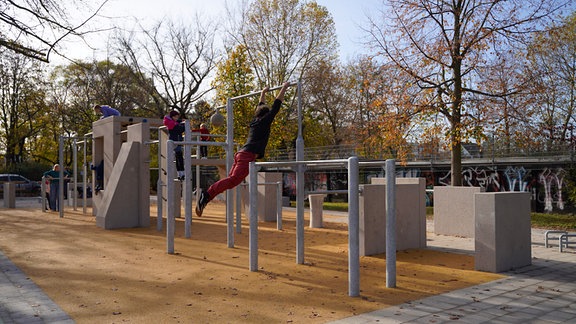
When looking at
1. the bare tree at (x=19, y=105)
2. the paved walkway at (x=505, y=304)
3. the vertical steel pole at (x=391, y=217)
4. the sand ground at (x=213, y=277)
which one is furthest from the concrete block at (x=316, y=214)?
the bare tree at (x=19, y=105)

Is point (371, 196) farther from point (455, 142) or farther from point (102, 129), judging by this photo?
point (102, 129)

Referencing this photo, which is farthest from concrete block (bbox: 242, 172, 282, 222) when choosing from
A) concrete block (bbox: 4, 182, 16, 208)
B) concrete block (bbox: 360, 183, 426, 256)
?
concrete block (bbox: 4, 182, 16, 208)

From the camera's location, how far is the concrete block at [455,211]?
1048 cm

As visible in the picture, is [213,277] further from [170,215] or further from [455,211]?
[455,211]

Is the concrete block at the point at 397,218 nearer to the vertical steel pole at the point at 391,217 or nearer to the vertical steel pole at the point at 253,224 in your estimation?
the vertical steel pole at the point at 253,224

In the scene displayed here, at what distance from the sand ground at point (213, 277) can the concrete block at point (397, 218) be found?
296mm

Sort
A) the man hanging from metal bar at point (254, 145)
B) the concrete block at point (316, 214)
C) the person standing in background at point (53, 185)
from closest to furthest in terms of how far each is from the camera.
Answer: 1. the man hanging from metal bar at point (254, 145)
2. the concrete block at point (316, 214)
3. the person standing in background at point (53, 185)

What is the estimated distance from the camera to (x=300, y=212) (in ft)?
23.2

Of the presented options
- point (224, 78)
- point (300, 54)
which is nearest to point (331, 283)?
point (224, 78)

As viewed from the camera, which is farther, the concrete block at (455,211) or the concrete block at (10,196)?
the concrete block at (10,196)

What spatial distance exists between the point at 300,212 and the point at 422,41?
1028 cm

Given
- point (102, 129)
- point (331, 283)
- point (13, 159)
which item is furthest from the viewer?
point (13, 159)

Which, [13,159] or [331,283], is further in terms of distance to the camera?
[13,159]

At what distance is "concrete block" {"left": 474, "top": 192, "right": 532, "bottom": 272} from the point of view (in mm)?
6594
